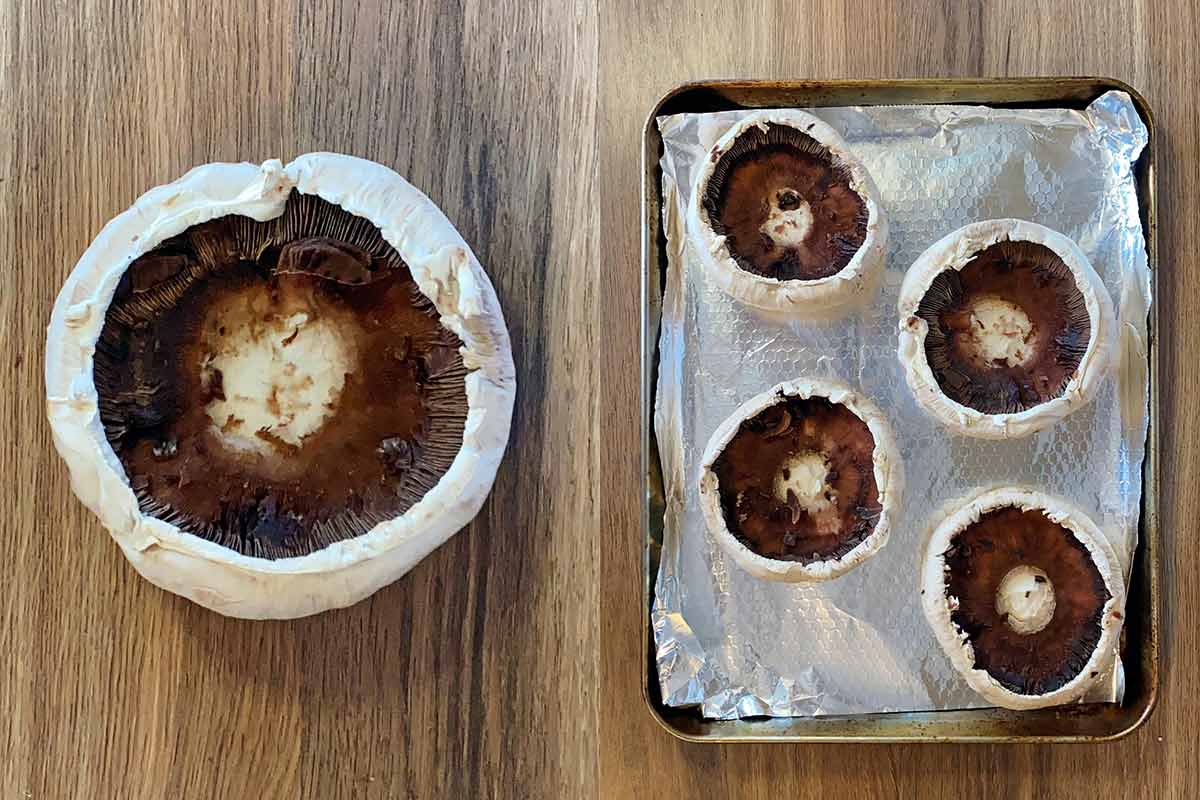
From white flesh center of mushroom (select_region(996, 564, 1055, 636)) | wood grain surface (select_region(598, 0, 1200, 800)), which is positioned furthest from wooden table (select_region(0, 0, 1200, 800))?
white flesh center of mushroom (select_region(996, 564, 1055, 636))

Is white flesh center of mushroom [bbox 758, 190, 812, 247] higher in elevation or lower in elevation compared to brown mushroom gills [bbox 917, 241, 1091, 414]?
higher

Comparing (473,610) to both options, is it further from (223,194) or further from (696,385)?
(223,194)

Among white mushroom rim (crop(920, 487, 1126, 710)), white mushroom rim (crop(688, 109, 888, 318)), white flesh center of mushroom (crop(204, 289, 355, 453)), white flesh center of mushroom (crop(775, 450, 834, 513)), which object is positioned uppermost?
white mushroom rim (crop(688, 109, 888, 318))

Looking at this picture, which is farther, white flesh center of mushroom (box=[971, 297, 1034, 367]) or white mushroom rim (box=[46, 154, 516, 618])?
white flesh center of mushroom (box=[971, 297, 1034, 367])

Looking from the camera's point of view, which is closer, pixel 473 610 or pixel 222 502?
pixel 222 502

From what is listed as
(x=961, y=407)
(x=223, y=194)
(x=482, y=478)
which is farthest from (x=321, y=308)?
(x=961, y=407)

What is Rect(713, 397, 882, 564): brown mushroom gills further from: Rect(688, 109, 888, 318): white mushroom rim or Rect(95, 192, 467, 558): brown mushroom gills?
Rect(95, 192, 467, 558): brown mushroom gills
